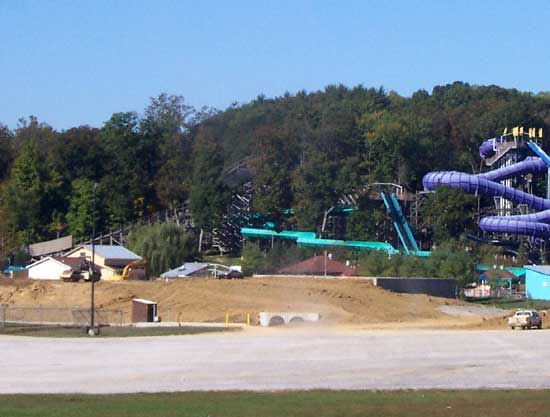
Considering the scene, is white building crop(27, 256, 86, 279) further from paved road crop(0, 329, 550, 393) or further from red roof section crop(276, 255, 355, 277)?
paved road crop(0, 329, 550, 393)

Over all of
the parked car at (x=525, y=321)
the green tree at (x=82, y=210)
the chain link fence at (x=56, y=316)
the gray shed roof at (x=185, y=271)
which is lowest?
the chain link fence at (x=56, y=316)

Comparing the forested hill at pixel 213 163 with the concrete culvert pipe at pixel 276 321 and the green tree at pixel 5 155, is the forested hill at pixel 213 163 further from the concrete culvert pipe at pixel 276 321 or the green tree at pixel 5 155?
the concrete culvert pipe at pixel 276 321

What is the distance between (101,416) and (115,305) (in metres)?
48.8

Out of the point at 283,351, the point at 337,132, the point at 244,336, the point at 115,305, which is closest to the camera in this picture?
the point at 283,351

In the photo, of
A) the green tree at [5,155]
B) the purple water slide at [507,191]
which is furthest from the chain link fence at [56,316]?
the green tree at [5,155]

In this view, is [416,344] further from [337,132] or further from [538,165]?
[337,132]

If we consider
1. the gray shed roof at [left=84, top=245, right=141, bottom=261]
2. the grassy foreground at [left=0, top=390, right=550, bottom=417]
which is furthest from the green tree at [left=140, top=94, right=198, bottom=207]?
the grassy foreground at [left=0, top=390, right=550, bottom=417]

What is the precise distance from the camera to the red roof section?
330 feet

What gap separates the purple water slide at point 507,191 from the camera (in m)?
113

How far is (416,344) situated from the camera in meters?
51.3

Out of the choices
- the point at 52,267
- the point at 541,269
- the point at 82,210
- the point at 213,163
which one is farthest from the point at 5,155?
the point at 541,269

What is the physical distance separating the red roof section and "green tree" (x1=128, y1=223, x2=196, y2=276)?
1069cm

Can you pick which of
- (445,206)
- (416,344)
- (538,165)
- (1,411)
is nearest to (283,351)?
(416,344)

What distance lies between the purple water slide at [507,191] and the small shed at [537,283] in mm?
13326
